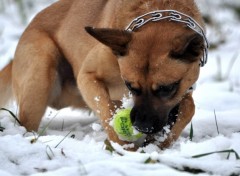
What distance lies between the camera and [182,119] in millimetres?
4547

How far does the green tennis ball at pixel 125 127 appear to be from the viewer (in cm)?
416

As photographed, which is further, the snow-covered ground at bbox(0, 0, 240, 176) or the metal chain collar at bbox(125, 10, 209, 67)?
the metal chain collar at bbox(125, 10, 209, 67)

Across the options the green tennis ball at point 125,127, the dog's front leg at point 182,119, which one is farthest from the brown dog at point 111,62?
the green tennis ball at point 125,127

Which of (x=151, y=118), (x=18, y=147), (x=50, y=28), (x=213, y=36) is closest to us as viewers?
(x=18, y=147)

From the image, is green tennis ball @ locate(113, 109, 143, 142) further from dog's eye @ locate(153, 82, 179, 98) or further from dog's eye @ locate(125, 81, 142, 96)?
dog's eye @ locate(153, 82, 179, 98)

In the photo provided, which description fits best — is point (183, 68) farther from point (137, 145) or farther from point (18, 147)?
point (18, 147)

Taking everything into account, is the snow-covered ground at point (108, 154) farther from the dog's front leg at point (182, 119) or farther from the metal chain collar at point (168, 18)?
the metal chain collar at point (168, 18)

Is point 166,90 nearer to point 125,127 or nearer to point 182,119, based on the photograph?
point 125,127

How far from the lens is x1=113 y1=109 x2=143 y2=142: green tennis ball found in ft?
13.7

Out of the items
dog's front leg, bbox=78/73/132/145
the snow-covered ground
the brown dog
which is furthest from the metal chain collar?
the snow-covered ground

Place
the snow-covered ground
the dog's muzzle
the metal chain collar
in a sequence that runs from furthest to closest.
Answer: the metal chain collar → the dog's muzzle → the snow-covered ground

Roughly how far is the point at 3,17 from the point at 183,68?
23.1ft

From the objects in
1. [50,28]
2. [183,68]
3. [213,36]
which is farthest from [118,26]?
[213,36]

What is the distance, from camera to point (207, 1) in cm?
1094
